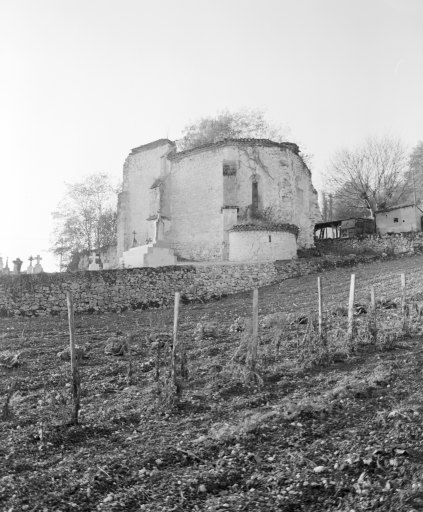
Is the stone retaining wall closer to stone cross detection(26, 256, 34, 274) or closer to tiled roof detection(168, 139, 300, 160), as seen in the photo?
tiled roof detection(168, 139, 300, 160)

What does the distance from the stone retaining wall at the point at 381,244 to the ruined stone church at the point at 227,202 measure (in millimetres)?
1729

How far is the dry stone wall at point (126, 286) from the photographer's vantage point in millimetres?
19245

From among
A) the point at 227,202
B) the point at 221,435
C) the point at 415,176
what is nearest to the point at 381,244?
the point at 227,202

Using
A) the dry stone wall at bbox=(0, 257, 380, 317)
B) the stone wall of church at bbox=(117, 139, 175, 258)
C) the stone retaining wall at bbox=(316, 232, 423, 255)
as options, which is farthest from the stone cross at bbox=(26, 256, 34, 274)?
the stone retaining wall at bbox=(316, 232, 423, 255)

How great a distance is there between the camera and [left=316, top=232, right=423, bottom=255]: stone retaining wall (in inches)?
1186

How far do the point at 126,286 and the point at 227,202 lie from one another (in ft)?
37.2

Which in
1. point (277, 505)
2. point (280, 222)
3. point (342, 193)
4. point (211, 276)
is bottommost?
point (277, 505)

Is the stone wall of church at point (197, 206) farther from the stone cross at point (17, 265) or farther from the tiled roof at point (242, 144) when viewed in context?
the stone cross at point (17, 265)

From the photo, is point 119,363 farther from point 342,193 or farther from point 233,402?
point 342,193

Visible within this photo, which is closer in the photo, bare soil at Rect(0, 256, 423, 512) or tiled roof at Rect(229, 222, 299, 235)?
bare soil at Rect(0, 256, 423, 512)

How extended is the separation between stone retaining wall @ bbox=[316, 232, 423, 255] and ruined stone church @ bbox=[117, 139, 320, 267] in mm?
1729

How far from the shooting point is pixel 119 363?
1043 centimetres

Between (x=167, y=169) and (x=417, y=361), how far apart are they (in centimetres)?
2677

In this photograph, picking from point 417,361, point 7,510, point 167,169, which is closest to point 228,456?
point 7,510
